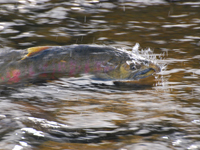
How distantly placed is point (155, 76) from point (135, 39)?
145 centimetres

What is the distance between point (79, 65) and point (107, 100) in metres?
0.62

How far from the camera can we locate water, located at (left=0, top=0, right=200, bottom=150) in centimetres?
231

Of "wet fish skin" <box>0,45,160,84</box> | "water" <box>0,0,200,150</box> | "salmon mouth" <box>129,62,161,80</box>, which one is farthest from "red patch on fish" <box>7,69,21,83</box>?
"salmon mouth" <box>129,62,161,80</box>

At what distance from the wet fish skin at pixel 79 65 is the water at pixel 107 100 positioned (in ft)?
0.37

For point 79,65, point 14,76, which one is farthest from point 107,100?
point 14,76

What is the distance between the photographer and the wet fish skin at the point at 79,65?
136 inches

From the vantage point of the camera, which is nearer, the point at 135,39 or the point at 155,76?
the point at 155,76

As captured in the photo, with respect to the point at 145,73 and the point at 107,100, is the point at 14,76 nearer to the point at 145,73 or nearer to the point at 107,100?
the point at 107,100

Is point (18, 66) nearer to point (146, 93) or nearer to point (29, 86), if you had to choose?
point (29, 86)

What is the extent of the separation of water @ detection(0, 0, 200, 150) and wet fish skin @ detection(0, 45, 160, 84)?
0.11m

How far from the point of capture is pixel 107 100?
305 centimetres

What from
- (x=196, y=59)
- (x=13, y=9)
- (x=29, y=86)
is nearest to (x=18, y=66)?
(x=29, y=86)

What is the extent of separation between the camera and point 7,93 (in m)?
3.17

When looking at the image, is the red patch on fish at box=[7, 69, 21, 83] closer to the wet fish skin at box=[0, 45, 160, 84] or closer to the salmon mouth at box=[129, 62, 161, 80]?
the wet fish skin at box=[0, 45, 160, 84]
